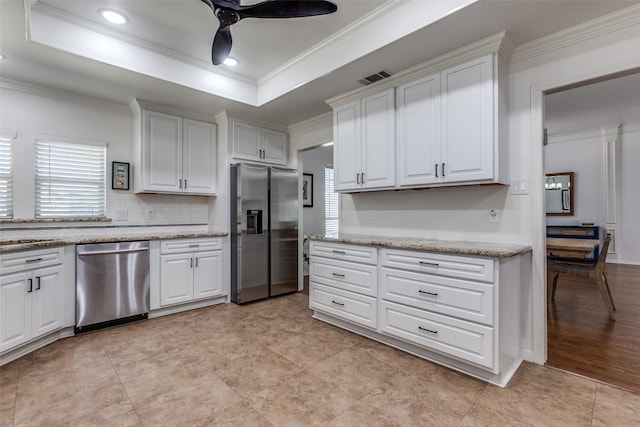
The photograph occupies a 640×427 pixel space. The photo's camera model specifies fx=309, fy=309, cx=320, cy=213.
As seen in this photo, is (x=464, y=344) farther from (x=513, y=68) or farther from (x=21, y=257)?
(x=21, y=257)

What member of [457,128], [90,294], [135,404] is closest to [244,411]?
[135,404]

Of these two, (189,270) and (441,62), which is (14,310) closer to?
(189,270)

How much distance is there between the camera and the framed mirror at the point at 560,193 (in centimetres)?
660

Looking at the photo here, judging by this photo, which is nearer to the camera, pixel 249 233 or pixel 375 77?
Answer: pixel 375 77

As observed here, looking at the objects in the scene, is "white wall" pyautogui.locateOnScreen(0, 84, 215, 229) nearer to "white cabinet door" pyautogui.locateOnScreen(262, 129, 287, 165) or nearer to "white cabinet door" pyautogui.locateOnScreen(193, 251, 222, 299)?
"white cabinet door" pyautogui.locateOnScreen(193, 251, 222, 299)

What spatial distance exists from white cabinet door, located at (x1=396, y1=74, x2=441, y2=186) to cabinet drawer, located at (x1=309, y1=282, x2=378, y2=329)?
1.14 m

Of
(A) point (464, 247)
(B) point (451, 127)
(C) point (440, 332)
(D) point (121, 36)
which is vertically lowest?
(C) point (440, 332)

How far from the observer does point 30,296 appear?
252cm

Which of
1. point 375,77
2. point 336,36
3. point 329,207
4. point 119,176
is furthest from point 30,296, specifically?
point 329,207

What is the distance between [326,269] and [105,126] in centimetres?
303

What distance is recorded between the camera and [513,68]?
8.18ft

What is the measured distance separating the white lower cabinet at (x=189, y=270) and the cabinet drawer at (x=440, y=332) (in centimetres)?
221

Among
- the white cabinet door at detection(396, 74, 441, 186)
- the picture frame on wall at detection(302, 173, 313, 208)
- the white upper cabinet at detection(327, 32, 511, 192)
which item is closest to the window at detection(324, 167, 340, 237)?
the picture frame on wall at detection(302, 173, 313, 208)

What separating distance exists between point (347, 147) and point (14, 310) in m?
3.17
